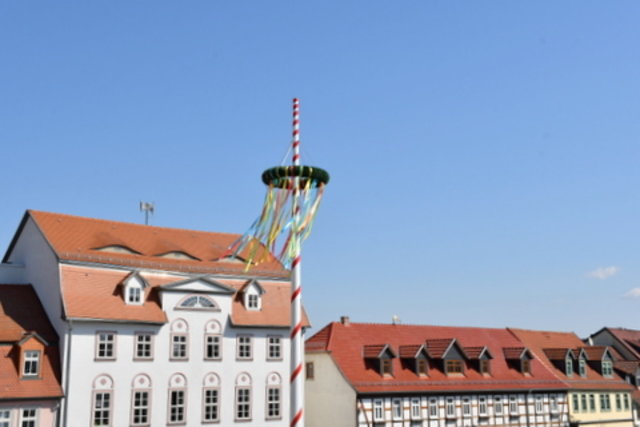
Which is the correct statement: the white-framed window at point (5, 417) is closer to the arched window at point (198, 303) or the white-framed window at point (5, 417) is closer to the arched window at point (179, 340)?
the arched window at point (179, 340)

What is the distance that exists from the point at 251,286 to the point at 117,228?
346 inches

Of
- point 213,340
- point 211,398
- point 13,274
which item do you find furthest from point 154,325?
point 13,274

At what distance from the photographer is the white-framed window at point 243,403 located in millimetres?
41750

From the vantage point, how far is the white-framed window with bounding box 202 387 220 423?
40531 mm

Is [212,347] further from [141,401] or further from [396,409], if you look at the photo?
[396,409]

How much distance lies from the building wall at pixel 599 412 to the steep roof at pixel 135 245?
Result: 83.3 feet

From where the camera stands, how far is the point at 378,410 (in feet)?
151

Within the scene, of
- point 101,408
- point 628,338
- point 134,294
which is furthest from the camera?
point 628,338

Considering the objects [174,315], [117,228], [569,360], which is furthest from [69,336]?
[569,360]

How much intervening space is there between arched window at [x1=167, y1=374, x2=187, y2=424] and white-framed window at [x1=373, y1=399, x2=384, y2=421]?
1235cm

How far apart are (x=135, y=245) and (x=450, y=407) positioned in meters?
23.1

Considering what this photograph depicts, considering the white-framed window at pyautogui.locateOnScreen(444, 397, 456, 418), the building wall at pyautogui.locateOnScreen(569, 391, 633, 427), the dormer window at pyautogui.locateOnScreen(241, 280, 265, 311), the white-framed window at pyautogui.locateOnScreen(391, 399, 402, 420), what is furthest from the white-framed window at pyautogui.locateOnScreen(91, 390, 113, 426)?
the building wall at pyautogui.locateOnScreen(569, 391, 633, 427)

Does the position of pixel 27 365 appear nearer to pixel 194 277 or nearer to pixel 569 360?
pixel 194 277

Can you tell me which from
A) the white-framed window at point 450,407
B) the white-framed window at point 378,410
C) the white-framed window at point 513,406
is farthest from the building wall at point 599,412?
the white-framed window at point 378,410
